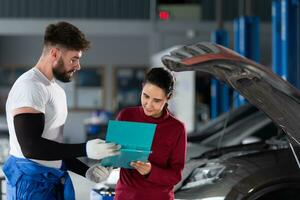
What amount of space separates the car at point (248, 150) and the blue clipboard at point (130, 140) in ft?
1.24

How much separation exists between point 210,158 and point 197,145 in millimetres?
1605

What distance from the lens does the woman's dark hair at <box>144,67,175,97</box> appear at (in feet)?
10.4

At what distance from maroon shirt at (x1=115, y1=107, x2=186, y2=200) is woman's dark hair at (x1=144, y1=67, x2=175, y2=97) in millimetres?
160

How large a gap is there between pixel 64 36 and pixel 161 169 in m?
0.79

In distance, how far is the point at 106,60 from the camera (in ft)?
68.0

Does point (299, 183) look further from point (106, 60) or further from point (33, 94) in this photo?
point (106, 60)

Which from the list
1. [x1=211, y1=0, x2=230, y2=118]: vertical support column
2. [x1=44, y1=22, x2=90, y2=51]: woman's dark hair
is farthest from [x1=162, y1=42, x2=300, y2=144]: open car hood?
[x1=211, y1=0, x2=230, y2=118]: vertical support column

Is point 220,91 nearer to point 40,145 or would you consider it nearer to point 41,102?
point 41,102

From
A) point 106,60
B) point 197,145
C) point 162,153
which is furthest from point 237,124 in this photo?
point 106,60

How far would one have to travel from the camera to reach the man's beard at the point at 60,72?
3.24 meters

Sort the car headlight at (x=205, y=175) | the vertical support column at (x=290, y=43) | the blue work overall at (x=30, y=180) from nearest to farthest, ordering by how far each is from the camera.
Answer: the blue work overall at (x=30, y=180)
the car headlight at (x=205, y=175)
the vertical support column at (x=290, y=43)

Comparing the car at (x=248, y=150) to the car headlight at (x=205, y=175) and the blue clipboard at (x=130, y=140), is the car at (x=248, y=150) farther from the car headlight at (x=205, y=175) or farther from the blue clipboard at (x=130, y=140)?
the blue clipboard at (x=130, y=140)

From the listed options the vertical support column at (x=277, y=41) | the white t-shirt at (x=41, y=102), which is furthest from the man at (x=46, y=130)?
the vertical support column at (x=277, y=41)

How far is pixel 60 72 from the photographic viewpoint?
3.25 metres
